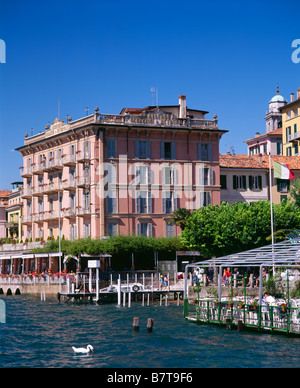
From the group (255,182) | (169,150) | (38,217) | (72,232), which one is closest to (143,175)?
(169,150)

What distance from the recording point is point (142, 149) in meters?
76.2

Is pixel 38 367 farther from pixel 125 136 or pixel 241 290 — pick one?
pixel 125 136

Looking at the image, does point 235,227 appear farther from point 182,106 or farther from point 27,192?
point 27,192

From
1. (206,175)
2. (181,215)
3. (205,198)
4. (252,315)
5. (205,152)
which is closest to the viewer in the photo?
(252,315)

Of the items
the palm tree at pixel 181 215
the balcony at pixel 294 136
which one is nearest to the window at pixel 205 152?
the palm tree at pixel 181 215

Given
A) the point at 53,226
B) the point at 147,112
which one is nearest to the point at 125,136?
the point at 147,112

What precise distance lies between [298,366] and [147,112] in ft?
166

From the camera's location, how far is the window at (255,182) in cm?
8156

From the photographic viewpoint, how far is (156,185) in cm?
7619

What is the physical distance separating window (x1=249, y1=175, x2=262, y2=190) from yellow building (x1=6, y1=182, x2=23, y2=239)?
33.5 metres

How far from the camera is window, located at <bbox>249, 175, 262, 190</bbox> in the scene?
81562 millimetres

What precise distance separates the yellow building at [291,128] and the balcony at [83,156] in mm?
27208

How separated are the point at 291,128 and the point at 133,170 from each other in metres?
25.5

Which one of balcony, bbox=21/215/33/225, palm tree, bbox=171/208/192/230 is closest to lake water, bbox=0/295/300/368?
palm tree, bbox=171/208/192/230
